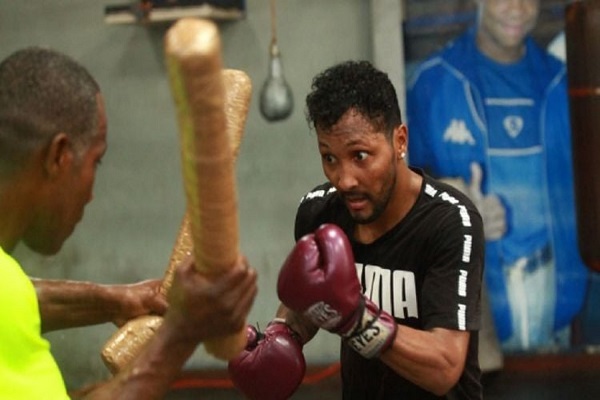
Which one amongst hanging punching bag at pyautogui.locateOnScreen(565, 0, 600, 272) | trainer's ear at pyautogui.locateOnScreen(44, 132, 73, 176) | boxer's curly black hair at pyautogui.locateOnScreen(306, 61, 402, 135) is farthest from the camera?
hanging punching bag at pyautogui.locateOnScreen(565, 0, 600, 272)

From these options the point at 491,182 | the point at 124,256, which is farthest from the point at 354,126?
the point at 124,256

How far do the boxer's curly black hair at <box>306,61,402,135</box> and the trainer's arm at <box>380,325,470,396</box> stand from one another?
56 cm

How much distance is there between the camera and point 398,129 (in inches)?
118

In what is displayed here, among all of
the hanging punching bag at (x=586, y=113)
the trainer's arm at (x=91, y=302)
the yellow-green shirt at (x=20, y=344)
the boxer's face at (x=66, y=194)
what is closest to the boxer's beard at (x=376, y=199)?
the trainer's arm at (x=91, y=302)

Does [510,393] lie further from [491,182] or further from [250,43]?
[250,43]

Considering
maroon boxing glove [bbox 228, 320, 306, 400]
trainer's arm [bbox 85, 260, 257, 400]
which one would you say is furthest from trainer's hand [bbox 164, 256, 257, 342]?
maroon boxing glove [bbox 228, 320, 306, 400]

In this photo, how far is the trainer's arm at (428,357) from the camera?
2.70m

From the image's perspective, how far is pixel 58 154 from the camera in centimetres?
183

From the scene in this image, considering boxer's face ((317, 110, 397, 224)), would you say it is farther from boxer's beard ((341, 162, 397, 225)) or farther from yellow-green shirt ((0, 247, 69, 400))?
yellow-green shirt ((0, 247, 69, 400))

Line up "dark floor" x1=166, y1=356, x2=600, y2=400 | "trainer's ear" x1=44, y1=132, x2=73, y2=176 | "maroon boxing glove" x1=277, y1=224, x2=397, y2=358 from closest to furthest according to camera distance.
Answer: "trainer's ear" x1=44, y1=132, x2=73, y2=176
"maroon boxing glove" x1=277, y1=224, x2=397, y2=358
"dark floor" x1=166, y1=356, x2=600, y2=400

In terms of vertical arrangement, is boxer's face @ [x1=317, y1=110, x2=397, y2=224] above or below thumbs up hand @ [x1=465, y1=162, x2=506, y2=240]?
above

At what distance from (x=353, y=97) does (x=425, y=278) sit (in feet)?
1.68

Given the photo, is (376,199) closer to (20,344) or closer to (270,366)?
(270,366)

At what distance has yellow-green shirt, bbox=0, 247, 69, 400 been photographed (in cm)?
170
